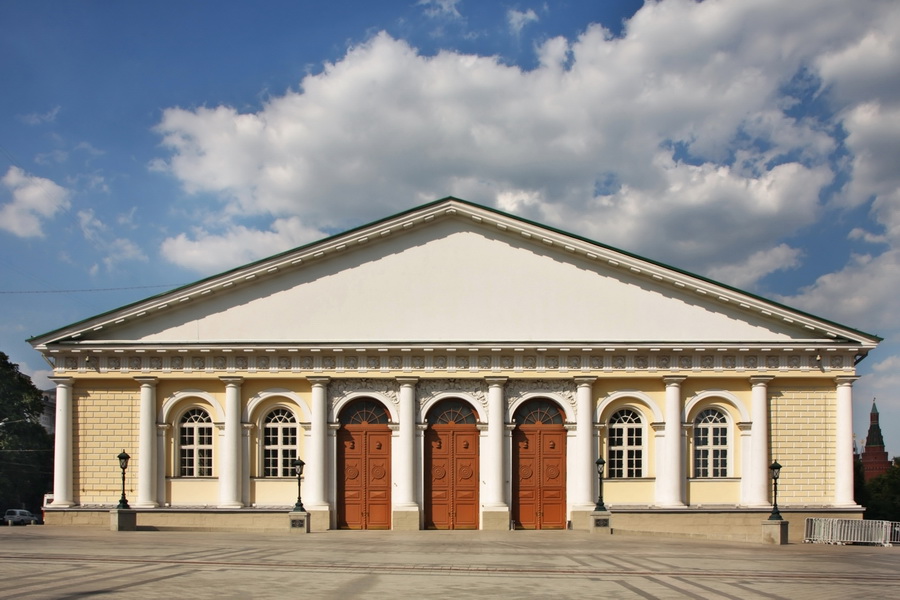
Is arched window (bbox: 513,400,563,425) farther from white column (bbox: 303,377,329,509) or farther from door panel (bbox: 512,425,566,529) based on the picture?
white column (bbox: 303,377,329,509)

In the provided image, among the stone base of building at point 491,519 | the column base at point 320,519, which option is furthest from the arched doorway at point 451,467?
the column base at point 320,519

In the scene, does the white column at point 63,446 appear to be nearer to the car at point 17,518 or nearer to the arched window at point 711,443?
the arched window at point 711,443

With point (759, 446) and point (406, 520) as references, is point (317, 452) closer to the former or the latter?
point (406, 520)

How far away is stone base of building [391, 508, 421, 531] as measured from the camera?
34250mm

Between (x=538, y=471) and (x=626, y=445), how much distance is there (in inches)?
142

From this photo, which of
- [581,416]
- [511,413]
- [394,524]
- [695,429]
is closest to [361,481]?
[394,524]

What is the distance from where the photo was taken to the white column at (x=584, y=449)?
34656 mm

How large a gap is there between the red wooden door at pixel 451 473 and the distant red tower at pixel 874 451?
138 m

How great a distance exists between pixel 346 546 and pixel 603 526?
36.5 feet

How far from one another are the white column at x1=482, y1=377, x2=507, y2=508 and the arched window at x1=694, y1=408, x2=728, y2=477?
7.68m

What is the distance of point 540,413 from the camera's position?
117 feet

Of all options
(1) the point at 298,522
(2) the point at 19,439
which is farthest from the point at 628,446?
(2) the point at 19,439

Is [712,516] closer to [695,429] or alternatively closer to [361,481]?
[695,429]

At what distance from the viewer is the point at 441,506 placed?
3503 cm
